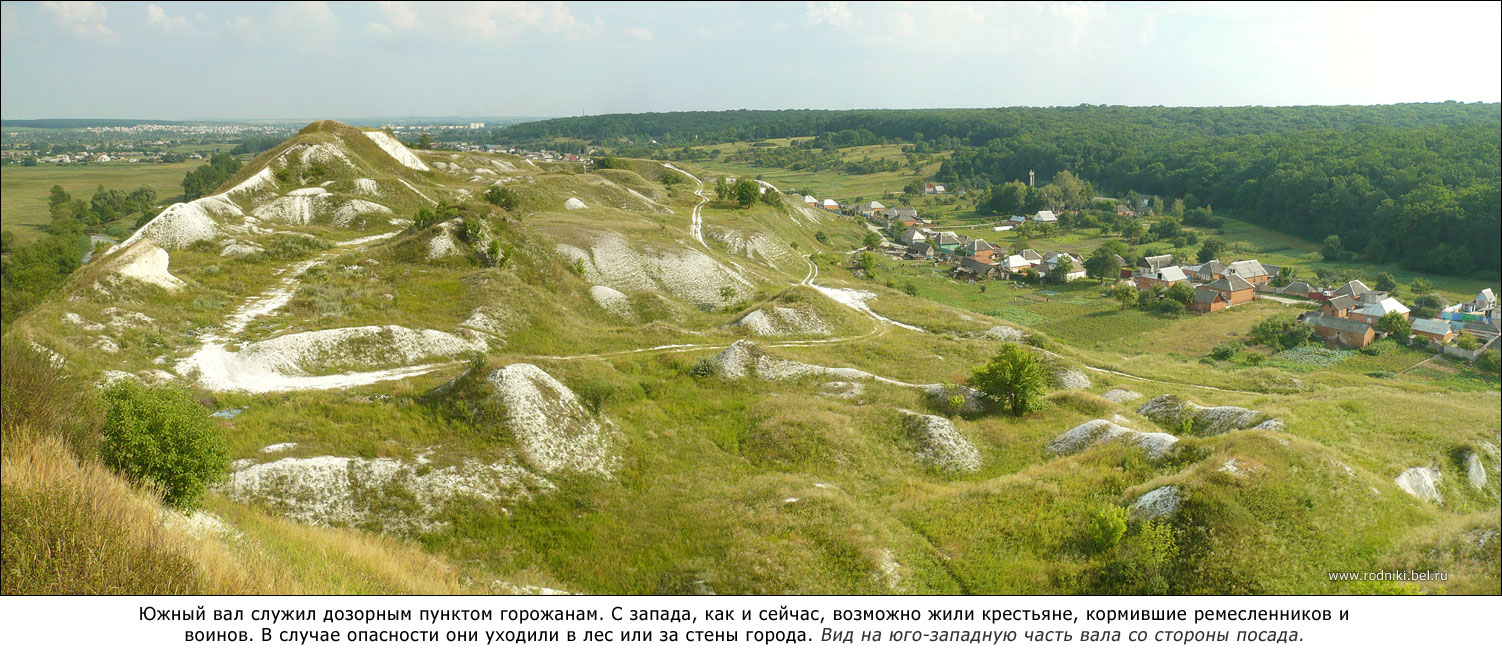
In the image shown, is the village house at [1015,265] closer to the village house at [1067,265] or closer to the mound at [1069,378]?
the village house at [1067,265]

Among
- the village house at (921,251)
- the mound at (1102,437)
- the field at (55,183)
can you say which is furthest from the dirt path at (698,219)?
the field at (55,183)

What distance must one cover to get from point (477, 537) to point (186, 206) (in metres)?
55.0

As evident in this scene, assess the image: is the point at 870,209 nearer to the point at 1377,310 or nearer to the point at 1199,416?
the point at 1377,310

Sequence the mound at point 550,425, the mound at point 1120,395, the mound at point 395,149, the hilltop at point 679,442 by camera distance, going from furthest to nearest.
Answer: the mound at point 395,149, the mound at point 1120,395, the mound at point 550,425, the hilltop at point 679,442

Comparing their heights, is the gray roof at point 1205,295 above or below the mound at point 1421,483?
below

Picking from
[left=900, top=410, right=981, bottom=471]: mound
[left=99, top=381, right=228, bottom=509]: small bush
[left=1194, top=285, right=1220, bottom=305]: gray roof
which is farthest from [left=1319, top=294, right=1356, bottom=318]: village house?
[left=99, top=381, right=228, bottom=509]: small bush

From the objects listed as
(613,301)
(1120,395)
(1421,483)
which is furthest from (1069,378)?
(613,301)

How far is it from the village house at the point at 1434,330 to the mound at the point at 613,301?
68.3 meters

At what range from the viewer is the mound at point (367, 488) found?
64.8 ft

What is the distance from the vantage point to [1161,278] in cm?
9031

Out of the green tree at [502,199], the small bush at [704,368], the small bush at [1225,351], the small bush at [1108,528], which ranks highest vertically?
the green tree at [502,199]

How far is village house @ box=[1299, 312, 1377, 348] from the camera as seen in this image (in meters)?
58.0

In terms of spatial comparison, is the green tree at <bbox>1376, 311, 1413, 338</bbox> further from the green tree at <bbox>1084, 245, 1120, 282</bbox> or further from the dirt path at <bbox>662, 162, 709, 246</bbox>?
the dirt path at <bbox>662, 162, 709, 246</bbox>

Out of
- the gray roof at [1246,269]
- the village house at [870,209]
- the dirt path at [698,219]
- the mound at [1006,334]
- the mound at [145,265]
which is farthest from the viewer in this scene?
the village house at [870,209]
